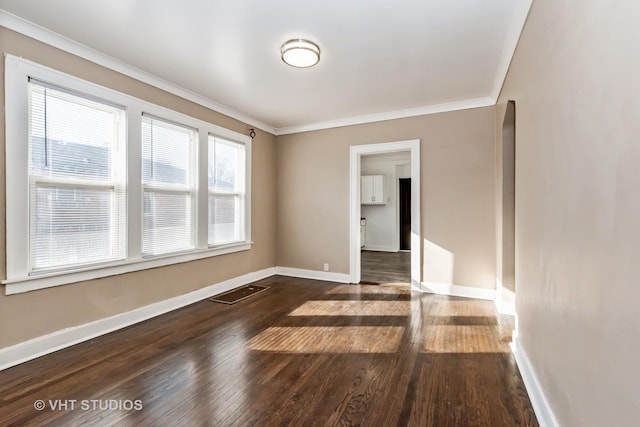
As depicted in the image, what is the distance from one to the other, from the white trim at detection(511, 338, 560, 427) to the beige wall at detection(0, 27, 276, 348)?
134 inches

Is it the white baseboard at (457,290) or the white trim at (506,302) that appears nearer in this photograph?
the white trim at (506,302)

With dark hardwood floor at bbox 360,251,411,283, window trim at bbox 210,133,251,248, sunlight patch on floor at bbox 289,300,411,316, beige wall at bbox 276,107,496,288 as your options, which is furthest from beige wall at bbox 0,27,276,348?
dark hardwood floor at bbox 360,251,411,283

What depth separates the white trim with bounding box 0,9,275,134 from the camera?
232 centimetres

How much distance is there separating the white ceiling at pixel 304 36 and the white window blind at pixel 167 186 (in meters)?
0.55

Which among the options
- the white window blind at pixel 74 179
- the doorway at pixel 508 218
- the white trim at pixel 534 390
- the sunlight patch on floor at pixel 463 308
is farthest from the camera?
the sunlight patch on floor at pixel 463 308

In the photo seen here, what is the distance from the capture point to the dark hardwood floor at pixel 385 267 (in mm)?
5124

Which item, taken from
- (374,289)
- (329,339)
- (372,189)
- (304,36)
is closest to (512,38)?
(304,36)

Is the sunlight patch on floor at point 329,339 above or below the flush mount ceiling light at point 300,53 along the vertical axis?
below

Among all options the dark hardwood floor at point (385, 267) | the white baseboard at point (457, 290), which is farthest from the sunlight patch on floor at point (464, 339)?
the dark hardwood floor at point (385, 267)

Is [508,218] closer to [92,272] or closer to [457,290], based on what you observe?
[457,290]

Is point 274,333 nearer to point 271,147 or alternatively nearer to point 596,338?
point 596,338

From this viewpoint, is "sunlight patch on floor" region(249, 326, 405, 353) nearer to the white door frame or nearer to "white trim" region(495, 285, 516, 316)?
"white trim" region(495, 285, 516, 316)

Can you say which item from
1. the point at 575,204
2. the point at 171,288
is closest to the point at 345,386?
the point at 575,204

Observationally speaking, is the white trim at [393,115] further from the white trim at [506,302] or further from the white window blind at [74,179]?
the white window blind at [74,179]
